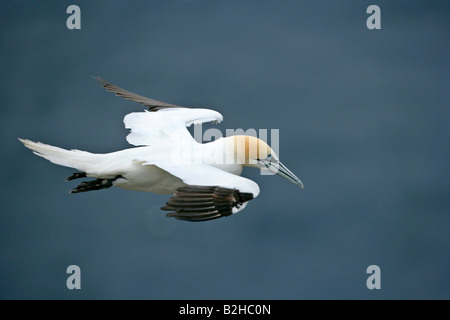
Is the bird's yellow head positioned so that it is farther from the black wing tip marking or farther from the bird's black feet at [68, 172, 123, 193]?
the bird's black feet at [68, 172, 123, 193]

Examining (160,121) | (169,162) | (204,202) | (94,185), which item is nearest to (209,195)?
(204,202)

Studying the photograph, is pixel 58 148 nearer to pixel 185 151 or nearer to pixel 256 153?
pixel 185 151

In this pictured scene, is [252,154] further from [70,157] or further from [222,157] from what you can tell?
[70,157]

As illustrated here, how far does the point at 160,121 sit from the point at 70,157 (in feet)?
4.80

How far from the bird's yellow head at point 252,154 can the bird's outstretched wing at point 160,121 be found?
934 millimetres

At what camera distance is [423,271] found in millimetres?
35000

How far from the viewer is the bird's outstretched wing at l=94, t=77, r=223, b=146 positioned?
29.2ft

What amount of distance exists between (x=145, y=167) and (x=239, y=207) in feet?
5.26

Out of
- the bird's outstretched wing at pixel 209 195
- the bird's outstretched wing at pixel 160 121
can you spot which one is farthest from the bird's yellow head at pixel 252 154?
the bird's outstretched wing at pixel 160 121

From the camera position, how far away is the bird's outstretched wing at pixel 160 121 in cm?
889

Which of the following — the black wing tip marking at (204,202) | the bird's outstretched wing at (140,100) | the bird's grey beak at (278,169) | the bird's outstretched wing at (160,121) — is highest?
the bird's outstretched wing at (140,100)

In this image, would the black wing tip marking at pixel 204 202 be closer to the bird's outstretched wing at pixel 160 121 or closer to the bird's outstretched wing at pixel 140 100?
the bird's outstretched wing at pixel 160 121

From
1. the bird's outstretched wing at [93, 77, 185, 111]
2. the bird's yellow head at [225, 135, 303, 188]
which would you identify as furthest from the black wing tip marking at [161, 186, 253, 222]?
the bird's outstretched wing at [93, 77, 185, 111]

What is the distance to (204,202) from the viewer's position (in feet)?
22.7
